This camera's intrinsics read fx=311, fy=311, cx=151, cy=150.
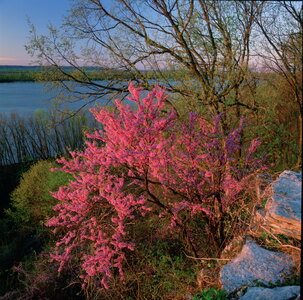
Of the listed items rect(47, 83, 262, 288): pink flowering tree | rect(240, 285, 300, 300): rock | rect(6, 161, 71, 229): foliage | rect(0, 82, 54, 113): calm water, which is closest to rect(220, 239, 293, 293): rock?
rect(240, 285, 300, 300): rock

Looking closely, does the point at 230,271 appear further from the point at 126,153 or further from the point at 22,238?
the point at 22,238

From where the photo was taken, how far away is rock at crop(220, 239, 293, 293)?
9.11 ft

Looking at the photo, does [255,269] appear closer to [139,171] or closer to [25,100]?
[139,171]

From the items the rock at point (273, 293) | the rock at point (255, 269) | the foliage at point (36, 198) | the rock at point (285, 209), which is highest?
the rock at point (285, 209)

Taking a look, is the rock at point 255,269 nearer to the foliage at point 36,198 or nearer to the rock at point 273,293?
the rock at point 273,293

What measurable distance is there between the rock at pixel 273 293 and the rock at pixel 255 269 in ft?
0.62

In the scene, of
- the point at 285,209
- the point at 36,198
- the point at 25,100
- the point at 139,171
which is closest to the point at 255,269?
the point at 285,209

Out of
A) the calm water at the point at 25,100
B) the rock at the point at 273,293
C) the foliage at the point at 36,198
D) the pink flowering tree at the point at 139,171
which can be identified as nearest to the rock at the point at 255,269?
the rock at the point at 273,293

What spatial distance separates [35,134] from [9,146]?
1.52 meters

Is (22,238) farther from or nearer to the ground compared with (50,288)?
nearer to the ground

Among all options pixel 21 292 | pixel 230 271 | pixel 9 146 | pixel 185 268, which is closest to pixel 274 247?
pixel 230 271

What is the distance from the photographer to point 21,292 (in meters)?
5.84

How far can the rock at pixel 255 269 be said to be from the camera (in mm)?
2777

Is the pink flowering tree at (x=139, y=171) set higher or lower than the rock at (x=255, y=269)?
higher
